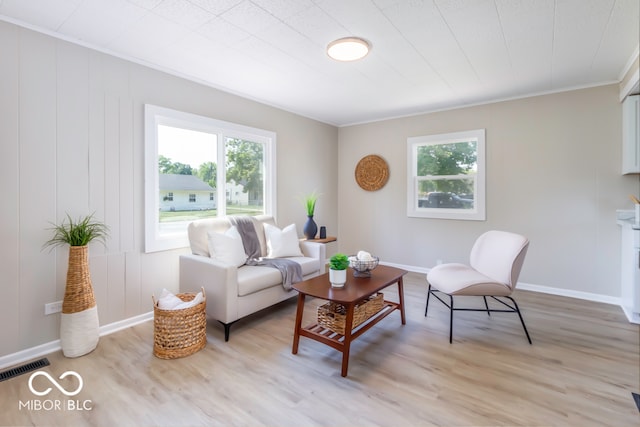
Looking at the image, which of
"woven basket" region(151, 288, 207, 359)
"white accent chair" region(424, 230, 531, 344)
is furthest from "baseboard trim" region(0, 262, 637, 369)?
"white accent chair" region(424, 230, 531, 344)

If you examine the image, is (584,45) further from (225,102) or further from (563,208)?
(225,102)

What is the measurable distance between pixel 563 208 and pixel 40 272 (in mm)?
5043

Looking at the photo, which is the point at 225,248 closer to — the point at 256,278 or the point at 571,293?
the point at 256,278

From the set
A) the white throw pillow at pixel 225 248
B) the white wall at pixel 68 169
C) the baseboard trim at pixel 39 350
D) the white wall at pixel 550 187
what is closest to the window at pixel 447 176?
the white wall at pixel 550 187

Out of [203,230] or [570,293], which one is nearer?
[203,230]

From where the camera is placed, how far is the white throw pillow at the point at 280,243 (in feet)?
11.1

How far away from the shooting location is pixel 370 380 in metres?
1.95

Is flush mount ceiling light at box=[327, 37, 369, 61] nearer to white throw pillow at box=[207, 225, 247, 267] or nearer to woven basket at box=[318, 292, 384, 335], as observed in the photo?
white throw pillow at box=[207, 225, 247, 267]

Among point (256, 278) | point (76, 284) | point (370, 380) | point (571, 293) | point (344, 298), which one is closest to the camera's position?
point (370, 380)

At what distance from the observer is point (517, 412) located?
1.65m

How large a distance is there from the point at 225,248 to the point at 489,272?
2.39 meters

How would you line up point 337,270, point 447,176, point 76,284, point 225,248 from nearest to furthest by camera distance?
point 76,284 < point 337,270 < point 225,248 < point 447,176

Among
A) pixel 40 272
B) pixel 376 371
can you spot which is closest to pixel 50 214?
pixel 40 272

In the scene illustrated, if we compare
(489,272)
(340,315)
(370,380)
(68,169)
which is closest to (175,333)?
(340,315)
